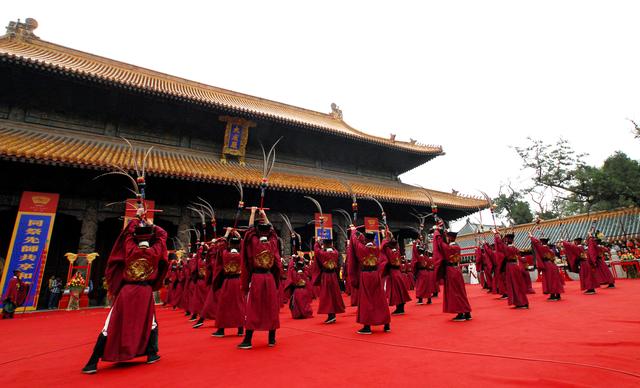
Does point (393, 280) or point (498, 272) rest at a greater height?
point (498, 272)

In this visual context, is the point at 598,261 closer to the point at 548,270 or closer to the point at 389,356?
the point at 548,270

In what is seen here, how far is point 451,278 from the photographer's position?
A: 5.72m

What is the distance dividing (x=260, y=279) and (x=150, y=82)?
45.8ft

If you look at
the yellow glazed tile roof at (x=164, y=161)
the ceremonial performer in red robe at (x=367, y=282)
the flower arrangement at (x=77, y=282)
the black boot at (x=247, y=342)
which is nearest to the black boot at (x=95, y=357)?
the black boot at (x=247, y=342)

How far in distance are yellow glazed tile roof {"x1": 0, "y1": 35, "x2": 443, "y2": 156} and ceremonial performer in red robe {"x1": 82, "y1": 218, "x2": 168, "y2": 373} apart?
9.49 m

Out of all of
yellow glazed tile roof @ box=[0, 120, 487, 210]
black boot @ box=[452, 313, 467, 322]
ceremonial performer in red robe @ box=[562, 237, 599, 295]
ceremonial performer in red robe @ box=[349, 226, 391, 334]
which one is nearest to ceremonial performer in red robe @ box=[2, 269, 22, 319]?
yellow glazed tile roof @ box=[0, 120, 487, 210]

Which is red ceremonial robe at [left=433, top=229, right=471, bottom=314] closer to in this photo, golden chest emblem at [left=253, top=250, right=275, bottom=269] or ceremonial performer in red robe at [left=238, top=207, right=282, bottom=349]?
ceremonial performer in red robe at [left=238, top=207, right=282, bottom=349]

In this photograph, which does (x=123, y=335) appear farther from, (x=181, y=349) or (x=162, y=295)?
(x=162, y=295)

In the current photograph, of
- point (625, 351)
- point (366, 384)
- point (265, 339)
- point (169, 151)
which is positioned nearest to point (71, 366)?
point (265, 339)

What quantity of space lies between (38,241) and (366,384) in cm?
1039

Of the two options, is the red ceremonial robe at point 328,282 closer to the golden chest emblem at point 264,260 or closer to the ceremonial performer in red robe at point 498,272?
the golden chest emblem at point 264,260

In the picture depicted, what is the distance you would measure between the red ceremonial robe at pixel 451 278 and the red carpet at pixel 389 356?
31cm

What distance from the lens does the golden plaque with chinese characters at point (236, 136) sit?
1328 cm

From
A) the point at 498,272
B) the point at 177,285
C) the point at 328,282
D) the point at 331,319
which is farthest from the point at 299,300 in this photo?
the point at 498,272
